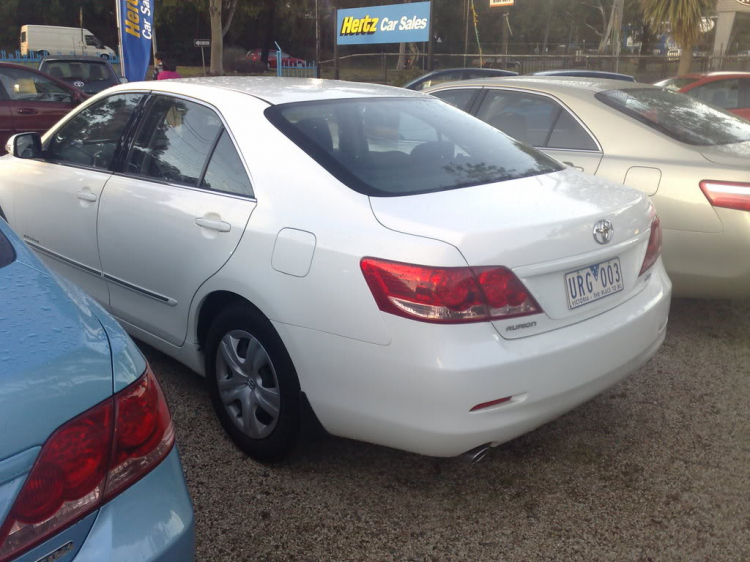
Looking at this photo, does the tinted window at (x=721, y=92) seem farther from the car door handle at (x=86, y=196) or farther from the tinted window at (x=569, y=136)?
the car door handle at (x=86, y=196)

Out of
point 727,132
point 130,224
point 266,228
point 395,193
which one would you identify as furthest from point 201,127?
point 727,132

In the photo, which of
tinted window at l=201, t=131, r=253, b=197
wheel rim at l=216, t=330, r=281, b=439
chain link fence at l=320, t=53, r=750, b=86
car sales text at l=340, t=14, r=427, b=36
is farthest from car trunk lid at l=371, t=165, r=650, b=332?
chain link fence at l=320, t=53, r=750, b=86

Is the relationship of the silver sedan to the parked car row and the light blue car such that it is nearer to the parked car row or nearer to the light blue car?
the parked car row

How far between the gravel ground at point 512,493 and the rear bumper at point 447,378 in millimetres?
366

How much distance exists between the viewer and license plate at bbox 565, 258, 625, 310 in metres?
2.56

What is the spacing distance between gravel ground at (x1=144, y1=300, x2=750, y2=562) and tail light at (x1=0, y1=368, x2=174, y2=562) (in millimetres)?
1082

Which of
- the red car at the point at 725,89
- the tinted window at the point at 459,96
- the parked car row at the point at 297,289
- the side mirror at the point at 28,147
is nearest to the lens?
the parked car row at the point at 297,289

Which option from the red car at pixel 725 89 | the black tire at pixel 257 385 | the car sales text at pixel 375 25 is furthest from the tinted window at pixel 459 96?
the car sales text at pixel 375 25

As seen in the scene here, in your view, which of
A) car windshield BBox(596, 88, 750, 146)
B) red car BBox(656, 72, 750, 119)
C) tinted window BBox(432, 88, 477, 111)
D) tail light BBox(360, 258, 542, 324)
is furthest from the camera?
red car BBox(656, 72, 750, 119)

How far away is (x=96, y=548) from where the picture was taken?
1.37 m

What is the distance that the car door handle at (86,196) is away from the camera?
366 cm

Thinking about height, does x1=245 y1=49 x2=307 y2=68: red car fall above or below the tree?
below

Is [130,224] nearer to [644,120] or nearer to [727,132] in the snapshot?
[644,120]

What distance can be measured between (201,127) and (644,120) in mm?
2848
